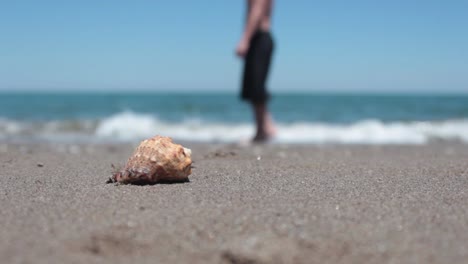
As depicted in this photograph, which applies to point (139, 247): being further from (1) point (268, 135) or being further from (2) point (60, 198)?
(1) point (268, 135)

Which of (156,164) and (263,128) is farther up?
(156,164)

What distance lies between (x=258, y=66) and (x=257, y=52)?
157mm

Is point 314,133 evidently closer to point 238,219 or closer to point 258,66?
point 258,66

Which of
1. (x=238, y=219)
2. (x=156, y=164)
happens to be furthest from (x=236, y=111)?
(x=238, y=219)

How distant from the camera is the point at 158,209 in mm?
2061

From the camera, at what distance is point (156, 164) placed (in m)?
2.56

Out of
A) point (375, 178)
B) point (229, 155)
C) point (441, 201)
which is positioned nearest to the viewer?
point (441, 201)

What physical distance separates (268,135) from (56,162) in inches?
108

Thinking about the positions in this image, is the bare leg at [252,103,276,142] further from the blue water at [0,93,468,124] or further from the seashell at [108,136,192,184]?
the blue water at [0,93,468,124]

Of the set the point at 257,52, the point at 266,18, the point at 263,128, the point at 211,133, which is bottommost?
the point at 211,133

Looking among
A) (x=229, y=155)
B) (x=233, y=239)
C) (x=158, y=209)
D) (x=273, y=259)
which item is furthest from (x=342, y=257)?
(x=229, y=155)

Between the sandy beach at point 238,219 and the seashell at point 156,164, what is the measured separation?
65mm

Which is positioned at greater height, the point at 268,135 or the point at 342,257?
the point at 342,257

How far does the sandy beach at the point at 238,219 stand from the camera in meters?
1.61
